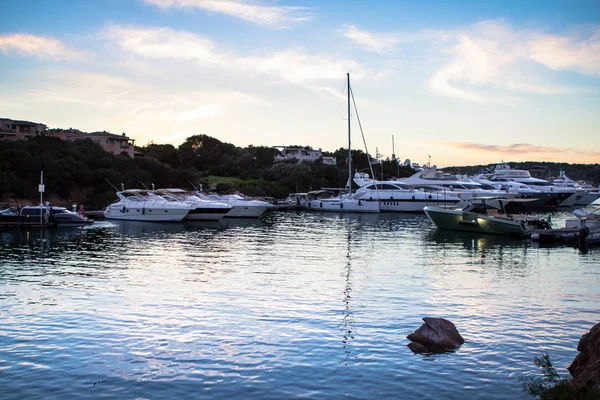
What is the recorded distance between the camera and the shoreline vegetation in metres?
73.7

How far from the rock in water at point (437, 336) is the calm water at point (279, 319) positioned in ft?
2.01

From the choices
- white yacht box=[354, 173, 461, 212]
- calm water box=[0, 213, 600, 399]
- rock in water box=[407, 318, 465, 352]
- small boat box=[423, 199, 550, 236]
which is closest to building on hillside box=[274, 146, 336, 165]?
white yacht box=[354, 173, 461, 212]

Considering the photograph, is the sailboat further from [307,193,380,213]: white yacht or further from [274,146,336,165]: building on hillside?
[274,146,336,165]: building on hillside

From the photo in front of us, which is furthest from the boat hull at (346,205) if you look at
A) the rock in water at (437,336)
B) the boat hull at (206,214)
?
the rock in water at (437,336)

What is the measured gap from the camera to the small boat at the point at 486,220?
49.5 meters

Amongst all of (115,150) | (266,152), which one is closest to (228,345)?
(115,150)

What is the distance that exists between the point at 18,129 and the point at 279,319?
368 feet

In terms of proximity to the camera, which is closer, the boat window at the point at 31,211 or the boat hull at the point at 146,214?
the boat window at the point at 31,211

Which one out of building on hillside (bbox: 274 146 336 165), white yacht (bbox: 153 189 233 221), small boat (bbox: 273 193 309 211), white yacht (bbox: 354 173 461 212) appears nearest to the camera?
white yacht (bbox: 153 189 233 221)

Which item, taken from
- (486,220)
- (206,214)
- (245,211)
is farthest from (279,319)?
(245,211)

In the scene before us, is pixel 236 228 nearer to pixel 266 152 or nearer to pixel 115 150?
pixel 115 150

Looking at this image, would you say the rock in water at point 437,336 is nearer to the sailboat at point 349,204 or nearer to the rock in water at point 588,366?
the rock in water at point 588,366

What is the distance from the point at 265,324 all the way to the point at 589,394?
416 inches

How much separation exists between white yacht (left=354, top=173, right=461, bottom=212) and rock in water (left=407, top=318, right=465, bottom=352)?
65198 millimetres
